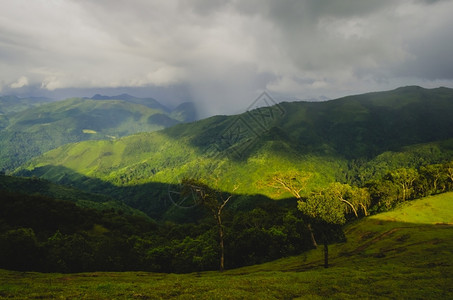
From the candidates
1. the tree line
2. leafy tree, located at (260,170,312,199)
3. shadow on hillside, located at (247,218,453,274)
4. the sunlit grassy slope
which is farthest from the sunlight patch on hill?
leafy tree, located at (260,170,312,199)

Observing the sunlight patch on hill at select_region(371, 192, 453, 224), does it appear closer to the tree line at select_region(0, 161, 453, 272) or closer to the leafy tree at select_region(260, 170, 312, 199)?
the tree line at select_region(0, 161, 453, 272)

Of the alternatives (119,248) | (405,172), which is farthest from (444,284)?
(405,172)

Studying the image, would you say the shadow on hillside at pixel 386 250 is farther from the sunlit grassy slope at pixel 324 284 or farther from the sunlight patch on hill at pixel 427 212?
the sunlight patch on hill at pixel 427 212

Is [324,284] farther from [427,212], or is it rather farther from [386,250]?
[427,212]

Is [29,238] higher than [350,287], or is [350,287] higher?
[29,238]

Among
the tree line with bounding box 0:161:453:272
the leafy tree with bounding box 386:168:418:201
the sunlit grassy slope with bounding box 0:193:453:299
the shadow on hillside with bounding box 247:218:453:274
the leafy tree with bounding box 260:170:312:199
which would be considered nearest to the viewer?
the sunlit grassy slope with bounding box 0:193:453:299

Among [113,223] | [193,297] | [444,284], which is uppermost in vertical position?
[193,297]

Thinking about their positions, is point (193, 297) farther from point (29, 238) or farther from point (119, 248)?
point (119, 248)

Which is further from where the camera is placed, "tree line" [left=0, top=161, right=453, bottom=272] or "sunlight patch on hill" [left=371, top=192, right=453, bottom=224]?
"sunlight patch on hill" [left=371, top=192, right=453, bottom=224]

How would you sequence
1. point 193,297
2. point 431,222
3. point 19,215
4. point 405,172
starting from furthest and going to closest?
1. point 19,215
2. point 405,172
3. point 431,222
4. point 193,297

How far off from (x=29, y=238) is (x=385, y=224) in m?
94.5

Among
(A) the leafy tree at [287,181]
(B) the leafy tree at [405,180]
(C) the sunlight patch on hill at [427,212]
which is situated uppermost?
(A) the leafy tree at [287,181]

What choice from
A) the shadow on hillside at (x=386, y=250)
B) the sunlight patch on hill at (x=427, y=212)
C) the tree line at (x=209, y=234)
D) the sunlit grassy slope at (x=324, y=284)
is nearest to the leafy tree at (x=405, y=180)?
the tree line at (x=209, y=234)

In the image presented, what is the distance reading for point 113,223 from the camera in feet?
494
